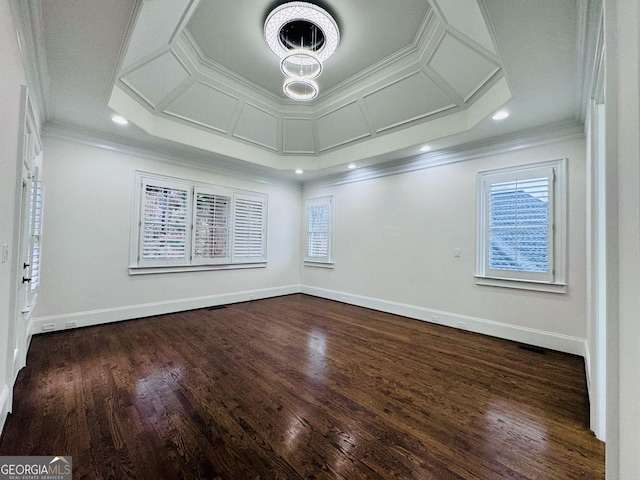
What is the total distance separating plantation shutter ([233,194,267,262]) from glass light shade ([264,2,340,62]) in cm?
303

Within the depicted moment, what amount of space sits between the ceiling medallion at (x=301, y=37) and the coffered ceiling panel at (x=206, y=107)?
124 centimetres

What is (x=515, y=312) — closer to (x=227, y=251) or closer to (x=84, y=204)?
(x=227, y=251)

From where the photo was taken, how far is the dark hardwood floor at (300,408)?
155 cm

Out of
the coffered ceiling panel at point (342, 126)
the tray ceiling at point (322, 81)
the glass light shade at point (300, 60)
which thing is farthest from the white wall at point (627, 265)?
the coffered ceiling panel at point (342, 126)

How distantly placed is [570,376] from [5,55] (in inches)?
204

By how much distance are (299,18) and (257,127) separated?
2.18 m

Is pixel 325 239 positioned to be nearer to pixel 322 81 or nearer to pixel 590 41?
pixel 322 81

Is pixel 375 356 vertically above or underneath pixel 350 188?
underneath

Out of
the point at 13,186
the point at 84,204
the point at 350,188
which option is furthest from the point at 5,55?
the point at 350,188

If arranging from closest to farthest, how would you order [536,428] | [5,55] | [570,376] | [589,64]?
[5,55] → [536,428] → [589,64] → [570,376]

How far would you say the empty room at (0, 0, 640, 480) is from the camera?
63.0 inches

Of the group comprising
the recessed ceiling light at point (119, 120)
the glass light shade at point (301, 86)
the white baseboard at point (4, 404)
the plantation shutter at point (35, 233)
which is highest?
the glass light shade at point (301, 86)

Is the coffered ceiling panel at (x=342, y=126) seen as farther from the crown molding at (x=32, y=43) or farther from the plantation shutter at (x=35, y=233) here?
the plantation shutter at (x=35, y=233)

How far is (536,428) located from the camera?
1.89 meters
